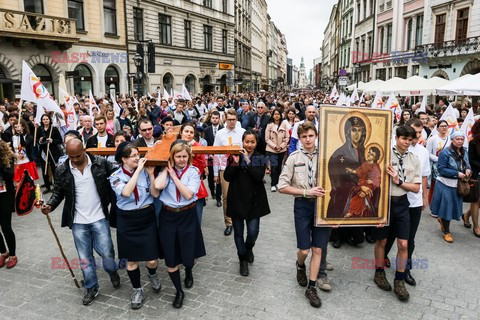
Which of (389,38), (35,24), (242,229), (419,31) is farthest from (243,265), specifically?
(389,38)

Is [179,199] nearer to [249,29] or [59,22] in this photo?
[59,22]

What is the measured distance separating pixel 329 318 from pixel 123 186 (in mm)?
2575

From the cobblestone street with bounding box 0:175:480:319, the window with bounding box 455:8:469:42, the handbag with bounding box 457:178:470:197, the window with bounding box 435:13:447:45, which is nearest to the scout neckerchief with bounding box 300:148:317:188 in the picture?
the cobblestone street with bounding box 0:175:480:319

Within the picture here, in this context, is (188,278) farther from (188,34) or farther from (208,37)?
(208,37)

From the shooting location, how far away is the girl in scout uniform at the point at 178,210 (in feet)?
12.5

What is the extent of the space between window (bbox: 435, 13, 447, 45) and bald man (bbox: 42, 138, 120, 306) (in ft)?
91.5

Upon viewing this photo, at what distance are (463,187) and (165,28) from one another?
29116 mm

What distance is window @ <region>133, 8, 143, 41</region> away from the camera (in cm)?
2722

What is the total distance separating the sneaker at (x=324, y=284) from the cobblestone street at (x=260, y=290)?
85 mm

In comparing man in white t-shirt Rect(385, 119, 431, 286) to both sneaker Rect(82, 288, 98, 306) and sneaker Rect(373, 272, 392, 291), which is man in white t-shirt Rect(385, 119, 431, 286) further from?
sneaker Rect(82, 288, 98, 306)

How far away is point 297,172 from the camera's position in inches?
160

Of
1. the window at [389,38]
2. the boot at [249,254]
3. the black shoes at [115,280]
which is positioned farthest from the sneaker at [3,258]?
the window at [389,38]

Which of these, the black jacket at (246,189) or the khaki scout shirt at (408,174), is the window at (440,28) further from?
the black jacket at (246,189)

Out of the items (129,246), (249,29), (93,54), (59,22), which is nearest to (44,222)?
(129,246)
